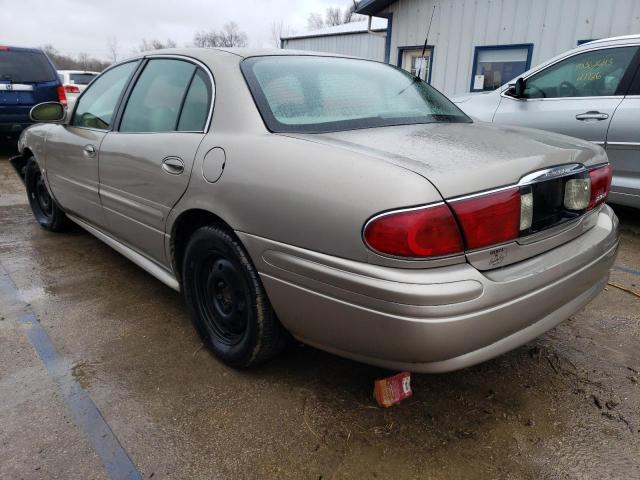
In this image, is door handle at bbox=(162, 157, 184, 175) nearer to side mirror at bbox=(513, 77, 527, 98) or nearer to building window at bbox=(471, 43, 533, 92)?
side mirror at bbox=(513, 77, 527, 98)

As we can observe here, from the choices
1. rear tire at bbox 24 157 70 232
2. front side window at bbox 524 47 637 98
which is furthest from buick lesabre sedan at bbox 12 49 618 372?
front side window at bbox 524 47 637 98

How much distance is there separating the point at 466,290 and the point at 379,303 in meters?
0.28

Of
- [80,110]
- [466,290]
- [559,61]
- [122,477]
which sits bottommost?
[122,477]

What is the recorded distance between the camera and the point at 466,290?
1.55m

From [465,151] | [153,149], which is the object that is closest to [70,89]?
[153,149]

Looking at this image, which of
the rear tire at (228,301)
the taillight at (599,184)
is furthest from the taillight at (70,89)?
the taillight at (599,184)

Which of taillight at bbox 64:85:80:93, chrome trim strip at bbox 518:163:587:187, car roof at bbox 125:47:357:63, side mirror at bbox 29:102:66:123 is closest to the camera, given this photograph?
chrome trim strip at bbox 518:163:587:187

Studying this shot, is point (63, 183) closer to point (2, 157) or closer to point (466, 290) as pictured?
point (466, 290)

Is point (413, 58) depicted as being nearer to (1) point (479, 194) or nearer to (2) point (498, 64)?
(2) point (498, 64)

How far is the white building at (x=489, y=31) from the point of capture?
25.1 ft

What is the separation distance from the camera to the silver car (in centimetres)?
418

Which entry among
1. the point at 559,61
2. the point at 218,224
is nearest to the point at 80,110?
the point at 218,224

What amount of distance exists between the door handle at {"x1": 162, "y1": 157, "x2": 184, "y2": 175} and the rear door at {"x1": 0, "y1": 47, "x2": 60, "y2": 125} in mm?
7117

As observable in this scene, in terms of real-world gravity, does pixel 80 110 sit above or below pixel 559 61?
below
